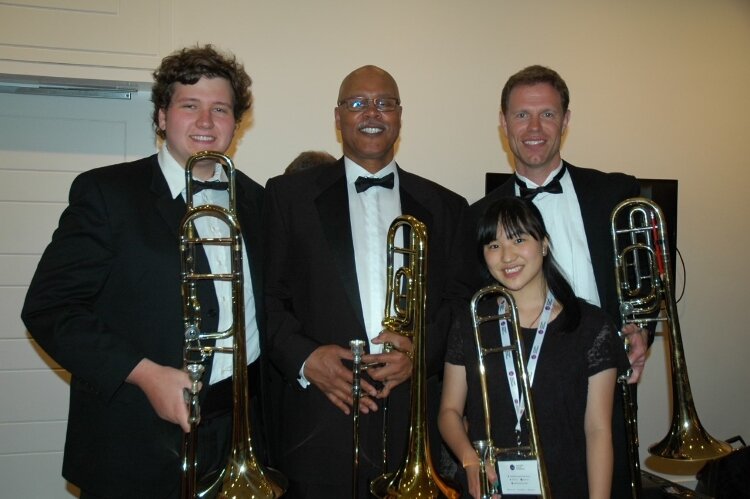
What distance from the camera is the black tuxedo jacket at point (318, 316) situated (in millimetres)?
2402

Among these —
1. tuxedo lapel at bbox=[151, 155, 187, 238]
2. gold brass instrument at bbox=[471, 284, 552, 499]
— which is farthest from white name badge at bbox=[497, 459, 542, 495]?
tuxedo lapel at bbox=[151, 155, 187, 238]

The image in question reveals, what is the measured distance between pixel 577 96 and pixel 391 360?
3345mm

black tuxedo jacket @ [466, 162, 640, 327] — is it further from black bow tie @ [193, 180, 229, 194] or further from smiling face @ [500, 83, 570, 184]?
black bow tie @ [193, 180, 229, 194]

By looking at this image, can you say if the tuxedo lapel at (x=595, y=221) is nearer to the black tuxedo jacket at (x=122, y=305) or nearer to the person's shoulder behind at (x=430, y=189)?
the person's shoulder behind at (x=430, y=189)

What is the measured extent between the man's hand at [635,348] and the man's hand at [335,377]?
0.95m

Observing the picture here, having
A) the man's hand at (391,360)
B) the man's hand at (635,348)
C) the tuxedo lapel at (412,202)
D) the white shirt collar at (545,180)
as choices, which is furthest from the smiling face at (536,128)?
the man's hand at (391,360)

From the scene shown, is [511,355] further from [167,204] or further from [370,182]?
[167,204]

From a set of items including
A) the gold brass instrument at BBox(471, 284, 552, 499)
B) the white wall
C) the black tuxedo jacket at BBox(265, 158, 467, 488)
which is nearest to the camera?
the gold brass instrument at BBox(471, 284, 552, 499)

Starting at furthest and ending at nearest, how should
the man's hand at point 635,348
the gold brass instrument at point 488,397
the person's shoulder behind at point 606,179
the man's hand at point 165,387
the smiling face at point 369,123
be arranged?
the person's shoulder behind at point 606,179, the smiling face at point 369,123, the man's hand at point 635,348, the gold brass instrument at point 488,397, the man's hand at point 165,387

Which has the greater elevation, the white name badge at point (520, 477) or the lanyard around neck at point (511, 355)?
the lanyard around neck at point (511, 355)

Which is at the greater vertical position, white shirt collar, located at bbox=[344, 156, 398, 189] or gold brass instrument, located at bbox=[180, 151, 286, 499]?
white shirt collar, located at bbox=[344, 156, 398, 189]

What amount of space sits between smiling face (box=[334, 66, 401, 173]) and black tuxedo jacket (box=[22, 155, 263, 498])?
769mm

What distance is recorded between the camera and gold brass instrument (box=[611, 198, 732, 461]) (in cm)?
250

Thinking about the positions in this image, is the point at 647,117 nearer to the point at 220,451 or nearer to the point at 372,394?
the point at 372,394
